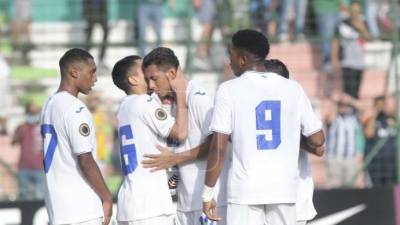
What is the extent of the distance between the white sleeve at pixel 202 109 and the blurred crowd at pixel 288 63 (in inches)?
220

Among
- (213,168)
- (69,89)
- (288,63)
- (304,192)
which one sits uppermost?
(288,63)

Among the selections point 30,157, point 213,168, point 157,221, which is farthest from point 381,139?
point 213,168

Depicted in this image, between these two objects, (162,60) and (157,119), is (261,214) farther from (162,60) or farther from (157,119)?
(162,60)

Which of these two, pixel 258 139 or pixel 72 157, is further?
pixel 72 157

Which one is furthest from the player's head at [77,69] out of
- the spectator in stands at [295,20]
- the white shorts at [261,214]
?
the spectator in stands at [295,20]

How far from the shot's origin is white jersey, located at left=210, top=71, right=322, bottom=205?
27.8 ft

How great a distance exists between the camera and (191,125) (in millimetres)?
8969

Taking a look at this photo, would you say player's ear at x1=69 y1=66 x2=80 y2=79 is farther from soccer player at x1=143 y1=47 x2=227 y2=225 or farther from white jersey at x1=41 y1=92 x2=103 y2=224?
soccer player at x1=143 y1=47 x2=227 y2=225

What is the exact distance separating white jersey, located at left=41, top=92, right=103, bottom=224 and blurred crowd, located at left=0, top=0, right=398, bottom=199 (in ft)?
18.0

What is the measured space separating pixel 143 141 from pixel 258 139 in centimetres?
96

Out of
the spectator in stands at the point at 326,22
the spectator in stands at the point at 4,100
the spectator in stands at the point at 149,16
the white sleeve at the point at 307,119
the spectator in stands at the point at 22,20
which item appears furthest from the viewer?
the spectator in stands at the point at 22,20

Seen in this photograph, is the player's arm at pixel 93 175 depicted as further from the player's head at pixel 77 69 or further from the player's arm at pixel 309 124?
the player's arm at pixel 309 124

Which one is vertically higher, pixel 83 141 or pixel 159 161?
pixel 83 141

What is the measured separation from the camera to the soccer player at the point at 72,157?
346 inches
